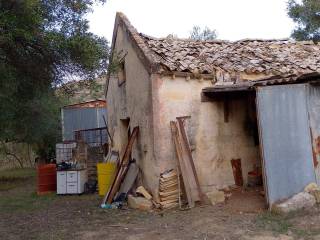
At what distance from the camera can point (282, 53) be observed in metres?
12.1

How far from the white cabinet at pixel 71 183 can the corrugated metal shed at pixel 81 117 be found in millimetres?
8772

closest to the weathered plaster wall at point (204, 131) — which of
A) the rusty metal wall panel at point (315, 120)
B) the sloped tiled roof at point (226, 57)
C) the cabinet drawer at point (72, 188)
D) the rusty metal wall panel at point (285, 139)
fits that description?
the sloped tiled roof at point (226, 57)

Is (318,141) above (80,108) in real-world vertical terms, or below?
below

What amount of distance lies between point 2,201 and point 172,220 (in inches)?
264

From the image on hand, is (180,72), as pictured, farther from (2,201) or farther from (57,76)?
(2,201)

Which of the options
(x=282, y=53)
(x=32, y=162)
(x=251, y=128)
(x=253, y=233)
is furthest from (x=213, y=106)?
(x=32, y=162)

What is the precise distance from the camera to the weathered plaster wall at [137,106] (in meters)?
10.2

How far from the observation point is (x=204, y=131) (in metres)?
10.3

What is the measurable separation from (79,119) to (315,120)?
51.4 ft

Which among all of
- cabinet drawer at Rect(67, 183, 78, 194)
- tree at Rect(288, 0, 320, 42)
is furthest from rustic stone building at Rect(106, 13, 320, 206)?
tree at Rect(288, 0, 320, 42)

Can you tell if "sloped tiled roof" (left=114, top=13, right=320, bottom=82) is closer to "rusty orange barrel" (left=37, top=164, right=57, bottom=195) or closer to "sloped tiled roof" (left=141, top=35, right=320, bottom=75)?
"sloped tiled roof" (left=141, top=35, right=320, bottom=75)

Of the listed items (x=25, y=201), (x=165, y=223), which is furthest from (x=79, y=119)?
(x=165, y=223)

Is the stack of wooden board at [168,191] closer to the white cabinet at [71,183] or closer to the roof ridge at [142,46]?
the roof ridge at [142,46]

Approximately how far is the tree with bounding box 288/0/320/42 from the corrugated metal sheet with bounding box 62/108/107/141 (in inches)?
411
